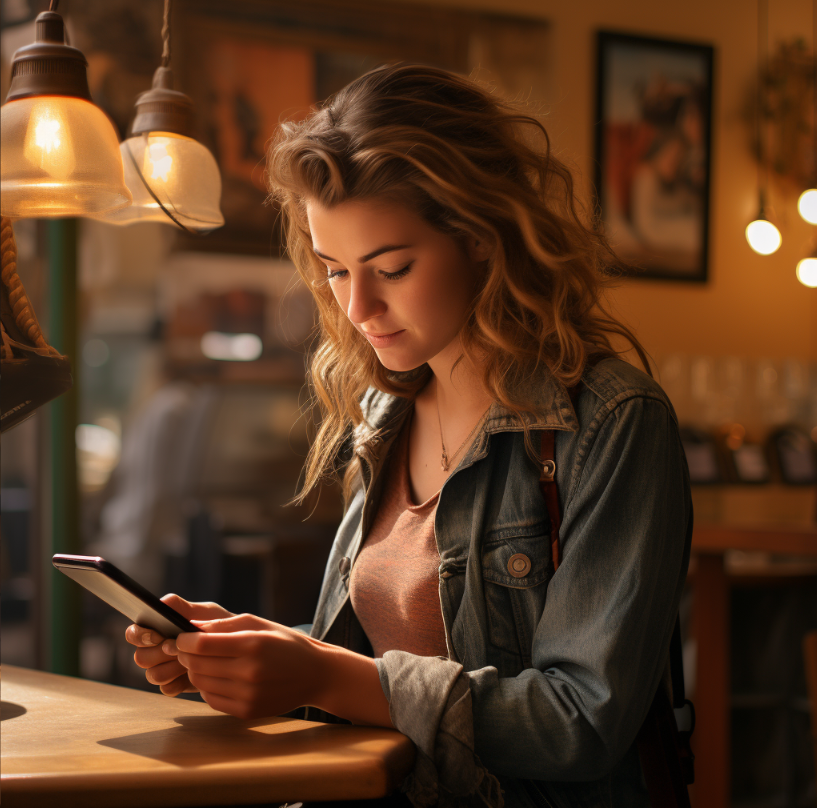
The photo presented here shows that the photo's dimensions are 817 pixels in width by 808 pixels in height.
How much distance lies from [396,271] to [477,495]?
0.33 m

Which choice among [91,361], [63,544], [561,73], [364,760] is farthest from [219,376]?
[364,760]

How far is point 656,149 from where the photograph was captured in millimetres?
4723

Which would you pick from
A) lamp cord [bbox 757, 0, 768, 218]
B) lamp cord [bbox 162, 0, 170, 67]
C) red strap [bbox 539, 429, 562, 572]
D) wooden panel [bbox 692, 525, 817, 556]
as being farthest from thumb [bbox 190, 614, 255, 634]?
lamp cord [bbox 757, 0, 768, 218]

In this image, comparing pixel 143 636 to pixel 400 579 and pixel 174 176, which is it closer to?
pixel 400 579

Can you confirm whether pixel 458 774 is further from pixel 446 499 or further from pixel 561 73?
pixel 561 73

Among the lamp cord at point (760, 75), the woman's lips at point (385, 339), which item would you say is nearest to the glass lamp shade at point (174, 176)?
the woman's lips at point (385, 339)

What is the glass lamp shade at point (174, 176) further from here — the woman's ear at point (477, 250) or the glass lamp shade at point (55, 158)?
the woman's ear at point (477, 250)

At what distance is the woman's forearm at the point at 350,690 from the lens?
104 cm

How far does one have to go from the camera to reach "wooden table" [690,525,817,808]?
2.69 metres

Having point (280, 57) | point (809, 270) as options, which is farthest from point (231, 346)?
point (809, 270)

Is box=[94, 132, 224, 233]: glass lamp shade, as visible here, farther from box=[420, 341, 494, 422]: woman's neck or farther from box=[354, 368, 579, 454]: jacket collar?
box=[354, 368, 579, 454]: jacket collar

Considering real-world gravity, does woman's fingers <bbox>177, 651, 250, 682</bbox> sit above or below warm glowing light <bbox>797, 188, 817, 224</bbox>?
below

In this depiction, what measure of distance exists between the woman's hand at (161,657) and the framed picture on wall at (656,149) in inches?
150

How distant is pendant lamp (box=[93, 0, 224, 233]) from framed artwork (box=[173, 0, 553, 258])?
287cm
